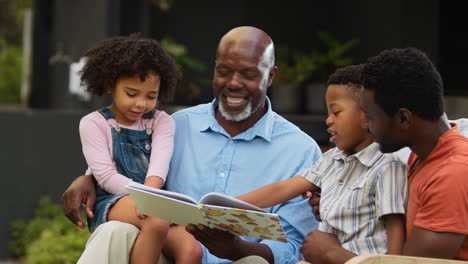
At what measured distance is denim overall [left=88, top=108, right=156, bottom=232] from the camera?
363cm

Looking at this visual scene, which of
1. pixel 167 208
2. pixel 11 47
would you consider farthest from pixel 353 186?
pixel 11 47

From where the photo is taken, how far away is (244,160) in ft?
12.4

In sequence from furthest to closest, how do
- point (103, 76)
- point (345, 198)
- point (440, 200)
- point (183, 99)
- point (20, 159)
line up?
point (183, 99), point (20, 159), point (103, 76), point (345, 198), point (440, 200)

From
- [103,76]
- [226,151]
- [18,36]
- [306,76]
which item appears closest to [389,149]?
[226,151]

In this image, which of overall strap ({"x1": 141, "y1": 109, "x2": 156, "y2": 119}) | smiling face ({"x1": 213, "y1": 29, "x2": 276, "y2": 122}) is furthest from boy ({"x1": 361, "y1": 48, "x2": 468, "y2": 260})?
overall strap ({"x1": 141, "y1": 109, "x2": 156, "y2": 119})

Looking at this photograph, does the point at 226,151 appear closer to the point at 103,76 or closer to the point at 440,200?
the point at 103,76

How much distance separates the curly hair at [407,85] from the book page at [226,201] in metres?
0.56

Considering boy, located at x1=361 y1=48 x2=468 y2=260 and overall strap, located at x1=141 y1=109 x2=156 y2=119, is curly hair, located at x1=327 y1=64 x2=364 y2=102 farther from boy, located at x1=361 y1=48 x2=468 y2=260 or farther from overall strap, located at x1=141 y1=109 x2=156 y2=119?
overall strap, located at x1=141 y1=109 x2=156 y2=119

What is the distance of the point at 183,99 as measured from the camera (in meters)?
8.09

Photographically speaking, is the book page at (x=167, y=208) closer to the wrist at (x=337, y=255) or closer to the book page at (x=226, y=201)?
the book page at (x=226, y=201)

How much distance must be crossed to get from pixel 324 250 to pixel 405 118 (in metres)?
0.58

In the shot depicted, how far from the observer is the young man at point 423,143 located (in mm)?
2762

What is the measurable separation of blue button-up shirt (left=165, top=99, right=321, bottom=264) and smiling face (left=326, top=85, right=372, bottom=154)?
0.51 meters

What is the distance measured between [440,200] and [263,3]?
5793 millimetres
